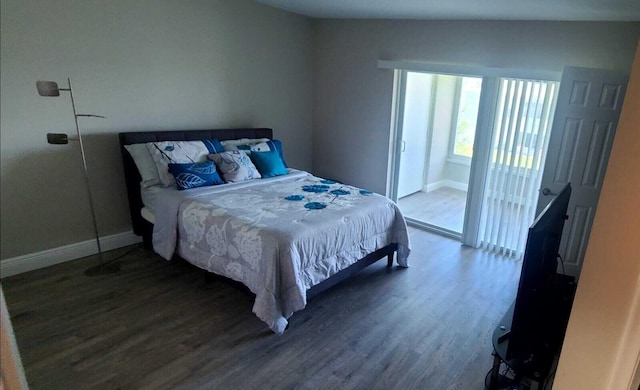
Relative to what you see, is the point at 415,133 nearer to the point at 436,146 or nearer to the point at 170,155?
the point at 436,146

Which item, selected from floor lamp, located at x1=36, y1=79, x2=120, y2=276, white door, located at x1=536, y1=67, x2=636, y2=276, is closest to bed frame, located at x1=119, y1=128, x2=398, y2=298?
floor lamp, located at x1=36, y1=79, x2=120, y2=276

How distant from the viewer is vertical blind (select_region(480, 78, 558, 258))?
3.57m

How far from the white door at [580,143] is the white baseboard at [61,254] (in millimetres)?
4030

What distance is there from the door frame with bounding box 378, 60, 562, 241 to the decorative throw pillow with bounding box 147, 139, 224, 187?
2257 millimetres

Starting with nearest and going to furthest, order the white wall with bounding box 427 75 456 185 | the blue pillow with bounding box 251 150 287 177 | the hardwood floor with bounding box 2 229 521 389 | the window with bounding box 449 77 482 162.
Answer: the hardwood floor with bounding box 2 229 521 389 < the blue pillow with bounding box 251 150 287 177 < the white wall with bounding box 427 75 456 185 < the window with bounding box 449 77 482 162

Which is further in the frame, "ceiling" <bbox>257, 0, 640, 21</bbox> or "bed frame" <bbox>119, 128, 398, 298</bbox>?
"bed frame" <bbox>119, 128, 398, 298</bbox>

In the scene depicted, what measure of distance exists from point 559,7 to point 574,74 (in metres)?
0.58

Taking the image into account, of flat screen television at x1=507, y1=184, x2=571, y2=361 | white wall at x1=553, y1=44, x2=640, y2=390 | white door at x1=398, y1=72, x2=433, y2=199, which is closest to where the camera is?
white wall at x1=553, y1=44, x2=640, y2=390

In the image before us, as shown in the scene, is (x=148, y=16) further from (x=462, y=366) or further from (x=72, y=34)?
(x=462, y=366)

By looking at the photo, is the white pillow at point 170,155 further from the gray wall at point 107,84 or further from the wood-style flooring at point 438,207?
the wood-style flooring at point 438,207

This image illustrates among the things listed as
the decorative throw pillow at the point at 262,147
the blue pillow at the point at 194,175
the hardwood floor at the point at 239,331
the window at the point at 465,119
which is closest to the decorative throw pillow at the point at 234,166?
the blue pillow at the point at 194,175

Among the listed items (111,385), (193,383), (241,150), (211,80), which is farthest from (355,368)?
(211,80)

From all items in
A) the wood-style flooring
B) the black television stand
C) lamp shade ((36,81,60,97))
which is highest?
lamp shade ((36,81,60,97))

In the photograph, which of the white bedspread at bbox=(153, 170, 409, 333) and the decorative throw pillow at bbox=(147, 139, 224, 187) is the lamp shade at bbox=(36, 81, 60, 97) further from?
the white bedspread at bbox=(153, 170, 409, 333)
